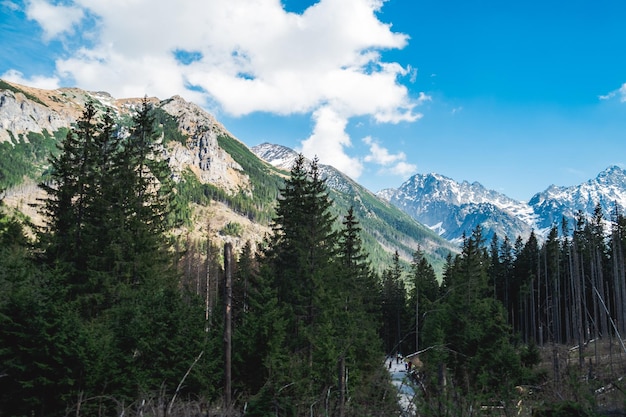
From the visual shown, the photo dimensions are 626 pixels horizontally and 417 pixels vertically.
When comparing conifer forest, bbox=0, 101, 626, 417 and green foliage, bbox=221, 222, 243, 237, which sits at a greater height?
green foliage, bbox=221, 222, 243, 237

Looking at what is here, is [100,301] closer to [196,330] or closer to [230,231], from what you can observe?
[196,330]

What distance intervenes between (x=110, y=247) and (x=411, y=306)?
49263mm

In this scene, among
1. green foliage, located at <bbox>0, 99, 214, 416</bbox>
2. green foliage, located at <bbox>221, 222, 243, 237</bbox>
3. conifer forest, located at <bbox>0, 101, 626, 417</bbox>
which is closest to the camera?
conifer forest, located at <bbox>0, 101, 626, 417</bbox>

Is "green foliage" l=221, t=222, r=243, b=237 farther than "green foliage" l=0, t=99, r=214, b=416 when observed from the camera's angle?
Yes

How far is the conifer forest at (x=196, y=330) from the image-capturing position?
8125 mm

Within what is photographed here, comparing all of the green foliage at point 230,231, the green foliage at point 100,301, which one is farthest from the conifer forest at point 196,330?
the green foliage at point 230,231

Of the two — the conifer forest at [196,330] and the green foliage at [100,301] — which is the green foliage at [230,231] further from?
the green foliage at [100,301]

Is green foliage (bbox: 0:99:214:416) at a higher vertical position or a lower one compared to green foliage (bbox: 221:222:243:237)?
lower

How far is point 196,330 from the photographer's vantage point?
17484 mm

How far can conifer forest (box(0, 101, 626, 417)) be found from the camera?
8.12 m

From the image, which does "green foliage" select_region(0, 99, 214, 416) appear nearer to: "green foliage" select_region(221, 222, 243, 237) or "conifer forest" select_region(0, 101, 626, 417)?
"conifer forest" select_region(0, 101, 626, 417)

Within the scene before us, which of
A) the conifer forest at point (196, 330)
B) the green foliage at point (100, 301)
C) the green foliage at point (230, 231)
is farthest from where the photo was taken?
the green foliage at point (230, 231)

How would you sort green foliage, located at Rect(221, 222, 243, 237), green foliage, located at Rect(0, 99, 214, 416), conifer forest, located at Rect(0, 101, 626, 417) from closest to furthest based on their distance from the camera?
1. conifer forest, located at Rect(0, 101, 626, 417)
2. green foliage, located at Rect(0, 99, 214, 416)
3. green foliage, located at Rect(221, 222, 243, 237)

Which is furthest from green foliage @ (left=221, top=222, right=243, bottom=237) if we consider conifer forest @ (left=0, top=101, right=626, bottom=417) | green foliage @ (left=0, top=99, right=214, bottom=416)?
green foliage @ (left=0, top=99, right=214, bottom=416)
